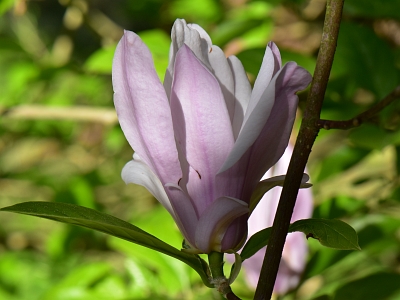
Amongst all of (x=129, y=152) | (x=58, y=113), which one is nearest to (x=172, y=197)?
(x=58, y=113)

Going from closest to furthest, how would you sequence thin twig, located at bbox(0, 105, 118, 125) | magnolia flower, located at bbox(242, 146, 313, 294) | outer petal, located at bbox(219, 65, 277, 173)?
outer petal, located at bbox(219, 65, 277, 173) < magnolia flower, located at bbox(242, 146, 313, 294) < thin twig, located at bbox(0, 105, 118, 125)

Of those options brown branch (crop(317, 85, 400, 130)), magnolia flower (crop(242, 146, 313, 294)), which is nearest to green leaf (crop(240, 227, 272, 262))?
brown branch (crop(317, 85, 400, 130))

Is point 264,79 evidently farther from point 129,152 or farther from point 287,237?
point 129,152

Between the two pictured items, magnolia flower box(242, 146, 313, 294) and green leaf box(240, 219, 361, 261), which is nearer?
green leaf box(240, 219, 361, 261)

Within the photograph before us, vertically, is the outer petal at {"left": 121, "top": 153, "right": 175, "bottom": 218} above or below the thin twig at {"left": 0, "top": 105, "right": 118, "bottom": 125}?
below

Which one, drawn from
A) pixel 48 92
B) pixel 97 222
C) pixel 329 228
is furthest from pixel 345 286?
pixel 48 92

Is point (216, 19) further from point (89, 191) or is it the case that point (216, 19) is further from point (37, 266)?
point (37, 266)

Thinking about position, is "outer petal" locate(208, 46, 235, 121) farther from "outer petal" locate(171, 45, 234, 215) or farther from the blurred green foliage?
the blurred green foliage
